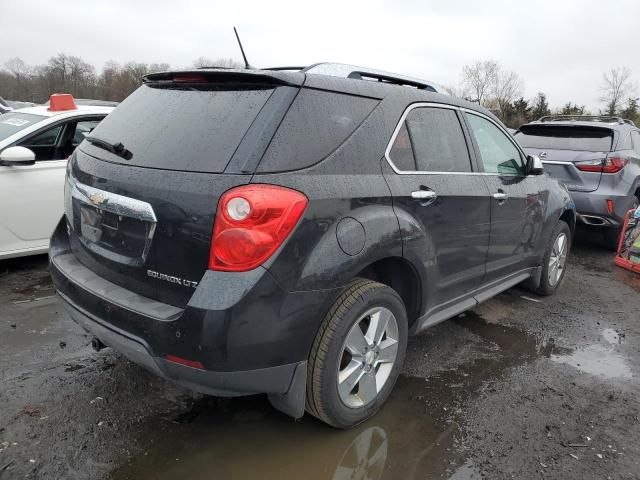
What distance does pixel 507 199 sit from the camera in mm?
3590

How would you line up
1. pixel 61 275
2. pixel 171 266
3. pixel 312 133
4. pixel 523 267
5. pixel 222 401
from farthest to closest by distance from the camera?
pixel 523 267
pixel 222 401
pixel 61 275
pixel 312 133
pixel 171 266

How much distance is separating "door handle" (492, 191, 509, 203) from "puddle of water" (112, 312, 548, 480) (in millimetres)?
1327

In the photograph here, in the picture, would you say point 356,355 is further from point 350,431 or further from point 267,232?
point 267,232

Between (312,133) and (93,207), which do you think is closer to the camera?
(312,133)

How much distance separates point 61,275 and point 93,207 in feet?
1.50

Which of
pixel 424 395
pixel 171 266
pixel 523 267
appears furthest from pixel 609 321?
pixel 171 266

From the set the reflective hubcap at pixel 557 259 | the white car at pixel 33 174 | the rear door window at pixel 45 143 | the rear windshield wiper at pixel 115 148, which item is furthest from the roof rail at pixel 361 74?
the rear door window at pixel 45 143

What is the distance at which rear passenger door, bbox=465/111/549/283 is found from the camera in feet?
11.4

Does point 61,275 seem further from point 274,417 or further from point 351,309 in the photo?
point 351,309

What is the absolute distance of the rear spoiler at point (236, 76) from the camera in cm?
228

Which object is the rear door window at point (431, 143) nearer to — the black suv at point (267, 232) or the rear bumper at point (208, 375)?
the black suv at point (267, 232)

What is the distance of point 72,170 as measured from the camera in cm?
275

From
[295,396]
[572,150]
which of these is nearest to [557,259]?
[572,150]

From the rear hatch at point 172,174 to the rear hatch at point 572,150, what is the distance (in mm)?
5073
